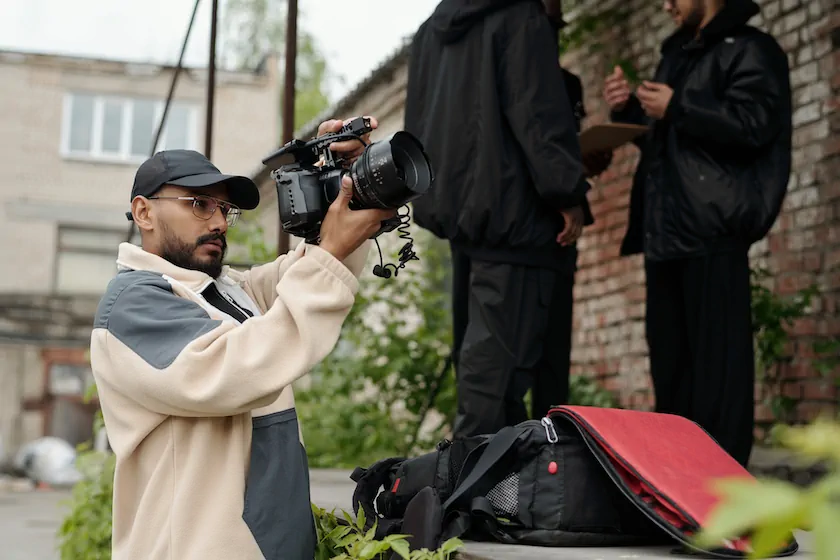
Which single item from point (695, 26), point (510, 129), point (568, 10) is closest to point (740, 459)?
point (510, 129)

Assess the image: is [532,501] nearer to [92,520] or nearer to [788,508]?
[788,508]

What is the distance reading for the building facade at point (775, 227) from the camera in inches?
172

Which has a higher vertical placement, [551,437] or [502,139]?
[502,139]

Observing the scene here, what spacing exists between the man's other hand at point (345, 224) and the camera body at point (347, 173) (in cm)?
1

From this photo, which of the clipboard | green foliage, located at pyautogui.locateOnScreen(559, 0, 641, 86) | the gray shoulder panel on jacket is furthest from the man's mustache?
green foliage, located at pyautogui.locateOnScreen(559, 0, 641, 86)

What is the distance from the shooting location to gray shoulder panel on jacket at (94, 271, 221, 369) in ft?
5.96

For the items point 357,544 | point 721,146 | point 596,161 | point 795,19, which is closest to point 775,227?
point 795,19

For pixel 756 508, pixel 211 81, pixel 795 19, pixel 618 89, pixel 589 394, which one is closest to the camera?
pixel 756 508

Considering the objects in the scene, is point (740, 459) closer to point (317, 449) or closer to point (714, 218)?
point (714, 218)

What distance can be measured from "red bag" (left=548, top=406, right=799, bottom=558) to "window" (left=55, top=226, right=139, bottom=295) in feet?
71.4

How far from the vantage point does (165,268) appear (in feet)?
6.59

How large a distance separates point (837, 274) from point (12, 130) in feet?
68.3

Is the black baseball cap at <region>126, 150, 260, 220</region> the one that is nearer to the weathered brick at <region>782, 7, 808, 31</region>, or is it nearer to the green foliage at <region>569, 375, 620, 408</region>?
the weathered brick at <region>782, 7, 808, 31</region>

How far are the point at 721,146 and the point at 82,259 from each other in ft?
69.3
